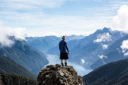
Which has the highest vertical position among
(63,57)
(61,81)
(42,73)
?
(63,57)

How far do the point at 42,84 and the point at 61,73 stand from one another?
3.31 metres

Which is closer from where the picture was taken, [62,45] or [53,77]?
[53,77]

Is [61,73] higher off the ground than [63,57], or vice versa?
[63,57]

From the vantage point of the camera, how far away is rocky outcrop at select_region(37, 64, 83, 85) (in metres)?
33.3

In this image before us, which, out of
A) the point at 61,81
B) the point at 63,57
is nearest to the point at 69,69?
the point at 63,57

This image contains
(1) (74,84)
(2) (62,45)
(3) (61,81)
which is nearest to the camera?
(3) (61,81)

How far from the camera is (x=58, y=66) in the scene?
118 ft

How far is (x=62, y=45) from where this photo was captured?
38.2 m

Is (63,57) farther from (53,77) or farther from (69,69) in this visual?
(53,77)

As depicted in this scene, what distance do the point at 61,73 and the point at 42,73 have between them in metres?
3.51

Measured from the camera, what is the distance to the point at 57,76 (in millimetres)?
33438

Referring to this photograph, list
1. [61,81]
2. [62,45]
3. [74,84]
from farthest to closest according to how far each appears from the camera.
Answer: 1. [62,45]
2. [74,84]
3. [61,81]

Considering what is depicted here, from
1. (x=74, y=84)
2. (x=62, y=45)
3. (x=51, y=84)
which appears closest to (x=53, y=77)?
(x=51, y=84)

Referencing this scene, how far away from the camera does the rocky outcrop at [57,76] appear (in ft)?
109
